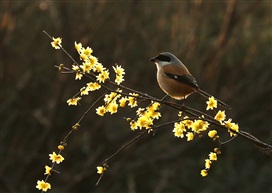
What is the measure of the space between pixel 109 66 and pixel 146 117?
5748 mm

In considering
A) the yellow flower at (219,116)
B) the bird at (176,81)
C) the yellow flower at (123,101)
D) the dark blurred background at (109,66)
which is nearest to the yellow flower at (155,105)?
the yellow flower at (123,101)

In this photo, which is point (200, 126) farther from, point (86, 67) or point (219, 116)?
point (86, 67)

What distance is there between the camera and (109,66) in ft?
28.7

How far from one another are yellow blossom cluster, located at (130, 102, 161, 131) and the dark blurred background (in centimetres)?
522

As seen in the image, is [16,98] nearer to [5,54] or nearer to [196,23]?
[5,54]

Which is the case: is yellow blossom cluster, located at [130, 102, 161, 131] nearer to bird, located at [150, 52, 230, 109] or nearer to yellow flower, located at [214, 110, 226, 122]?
yellow flower, located at [214, 110, 226, 122]

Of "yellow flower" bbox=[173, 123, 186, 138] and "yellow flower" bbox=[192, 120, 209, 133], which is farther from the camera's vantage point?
"yellow flower" bbox=[173, 123, 186, 138]

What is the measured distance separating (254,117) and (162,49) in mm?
2228

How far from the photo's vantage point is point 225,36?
838 cm

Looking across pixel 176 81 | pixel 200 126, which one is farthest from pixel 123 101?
pixel 176 81

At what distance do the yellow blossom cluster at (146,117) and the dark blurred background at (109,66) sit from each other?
522cm

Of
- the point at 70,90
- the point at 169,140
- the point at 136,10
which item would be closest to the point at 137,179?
the point at 169,140

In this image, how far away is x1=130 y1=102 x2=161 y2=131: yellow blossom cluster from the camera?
3.02 m

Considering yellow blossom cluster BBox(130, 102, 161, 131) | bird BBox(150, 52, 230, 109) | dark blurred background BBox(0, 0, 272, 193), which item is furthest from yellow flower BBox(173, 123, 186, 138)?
dark blurred background BBox(0, 0, 272, 193)
